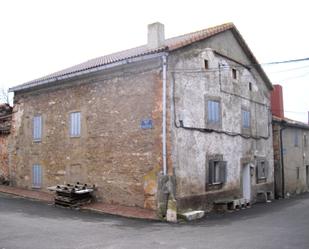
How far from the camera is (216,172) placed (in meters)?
16.3

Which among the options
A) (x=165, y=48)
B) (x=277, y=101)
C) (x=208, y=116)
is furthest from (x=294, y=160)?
(x=165, y=48)

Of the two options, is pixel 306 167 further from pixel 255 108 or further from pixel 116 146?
pixel 116 146

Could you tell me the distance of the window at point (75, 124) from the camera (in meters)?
16.9

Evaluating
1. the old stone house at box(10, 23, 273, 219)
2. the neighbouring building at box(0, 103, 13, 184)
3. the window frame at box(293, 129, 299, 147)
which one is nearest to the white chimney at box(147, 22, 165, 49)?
the old stone house at box(10, 23, 273, 219)

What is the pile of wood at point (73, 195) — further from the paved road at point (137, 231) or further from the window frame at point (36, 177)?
the window frame at point (36, 177)

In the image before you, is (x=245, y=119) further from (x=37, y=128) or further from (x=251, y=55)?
(x=37, y=128)

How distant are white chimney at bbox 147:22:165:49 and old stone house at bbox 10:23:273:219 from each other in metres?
0.04

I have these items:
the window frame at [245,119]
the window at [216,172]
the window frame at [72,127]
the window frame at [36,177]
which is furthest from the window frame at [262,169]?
the window frame at [36,177]

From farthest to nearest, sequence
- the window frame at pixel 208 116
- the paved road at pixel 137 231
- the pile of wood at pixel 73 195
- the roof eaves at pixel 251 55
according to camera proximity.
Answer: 1. the roof eaves at pixel 251 55
2. the window frame at pixel 208 116
3. the pile of wood at pixel 73 195
4. the paved road at pixel 137 231

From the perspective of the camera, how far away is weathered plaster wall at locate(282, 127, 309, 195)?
2369 centimetres

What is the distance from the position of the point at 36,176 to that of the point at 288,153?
14.7m

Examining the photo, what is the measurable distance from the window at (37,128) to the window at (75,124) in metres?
2.37

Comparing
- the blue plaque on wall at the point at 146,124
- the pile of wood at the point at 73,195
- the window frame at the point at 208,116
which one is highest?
the window frame at the point at 208,116

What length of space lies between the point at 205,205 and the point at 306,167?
47.4ft
